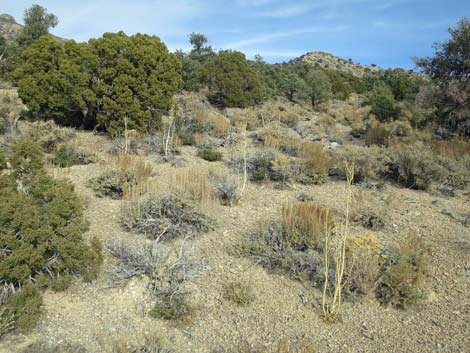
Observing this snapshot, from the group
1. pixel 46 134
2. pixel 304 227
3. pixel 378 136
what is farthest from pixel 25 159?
pixel 378 136

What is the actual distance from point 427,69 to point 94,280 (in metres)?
12.1

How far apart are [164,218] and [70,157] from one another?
377 centimetres

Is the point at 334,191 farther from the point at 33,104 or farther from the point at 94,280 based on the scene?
the point at 33,104

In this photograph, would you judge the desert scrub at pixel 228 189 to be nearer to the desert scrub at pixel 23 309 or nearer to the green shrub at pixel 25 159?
the green shrub at pixel 25 159

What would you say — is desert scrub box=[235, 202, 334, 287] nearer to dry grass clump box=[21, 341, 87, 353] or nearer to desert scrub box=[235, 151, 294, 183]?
dry grass clump box=[21, 341, 87, 353]

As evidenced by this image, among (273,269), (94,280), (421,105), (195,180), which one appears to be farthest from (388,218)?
(421,105)

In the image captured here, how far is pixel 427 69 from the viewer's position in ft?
40.5

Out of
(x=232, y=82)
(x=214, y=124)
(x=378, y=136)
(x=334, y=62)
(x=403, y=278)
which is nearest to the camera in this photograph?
(x=403, y=278)

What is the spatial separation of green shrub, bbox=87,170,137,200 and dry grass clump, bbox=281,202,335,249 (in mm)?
2797

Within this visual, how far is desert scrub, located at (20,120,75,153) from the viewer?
8898 millimetres

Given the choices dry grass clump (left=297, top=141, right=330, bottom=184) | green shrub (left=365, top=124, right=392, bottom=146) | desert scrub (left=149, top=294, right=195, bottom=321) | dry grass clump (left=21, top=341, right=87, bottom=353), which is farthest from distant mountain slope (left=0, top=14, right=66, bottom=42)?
dry grass clump (left=21, top=341, right=87, bottom=353)

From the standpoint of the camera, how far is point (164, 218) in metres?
5.52

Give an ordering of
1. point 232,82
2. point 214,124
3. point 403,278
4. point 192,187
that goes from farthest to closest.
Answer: point 232,82, point 214,124, point 192,187, point 403,278

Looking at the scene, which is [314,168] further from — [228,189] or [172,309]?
[172,309]
